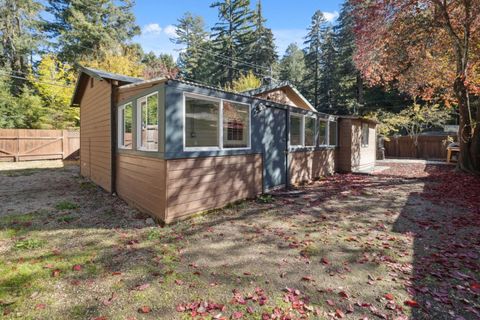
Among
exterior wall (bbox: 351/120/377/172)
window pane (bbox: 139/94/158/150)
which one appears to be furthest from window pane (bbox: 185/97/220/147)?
exterior wall (bbox: 351/120/377/172)

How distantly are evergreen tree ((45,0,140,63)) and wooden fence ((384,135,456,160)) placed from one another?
73.9 ft

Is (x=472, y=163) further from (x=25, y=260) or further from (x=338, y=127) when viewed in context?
(x=25, y=260)

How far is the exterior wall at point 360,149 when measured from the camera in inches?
452

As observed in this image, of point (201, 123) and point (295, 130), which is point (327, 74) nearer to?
point (295, 130)

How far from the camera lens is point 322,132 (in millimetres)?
10094

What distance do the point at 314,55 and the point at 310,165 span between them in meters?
24.6

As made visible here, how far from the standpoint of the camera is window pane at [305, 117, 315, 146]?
8.95 m

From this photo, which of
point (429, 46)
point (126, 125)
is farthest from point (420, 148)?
point (126, 125)

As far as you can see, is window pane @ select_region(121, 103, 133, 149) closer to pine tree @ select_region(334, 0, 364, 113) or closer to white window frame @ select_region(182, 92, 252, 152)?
white window frame @ select_region(182, 92, 252, 152)

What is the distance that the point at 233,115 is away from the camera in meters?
6.10

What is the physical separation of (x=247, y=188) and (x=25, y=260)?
420cm


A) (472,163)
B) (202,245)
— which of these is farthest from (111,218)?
(472,163)

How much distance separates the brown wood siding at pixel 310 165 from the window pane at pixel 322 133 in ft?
1.08

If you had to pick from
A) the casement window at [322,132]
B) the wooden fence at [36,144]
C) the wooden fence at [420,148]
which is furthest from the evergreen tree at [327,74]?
the wooden fence at [36,144]
